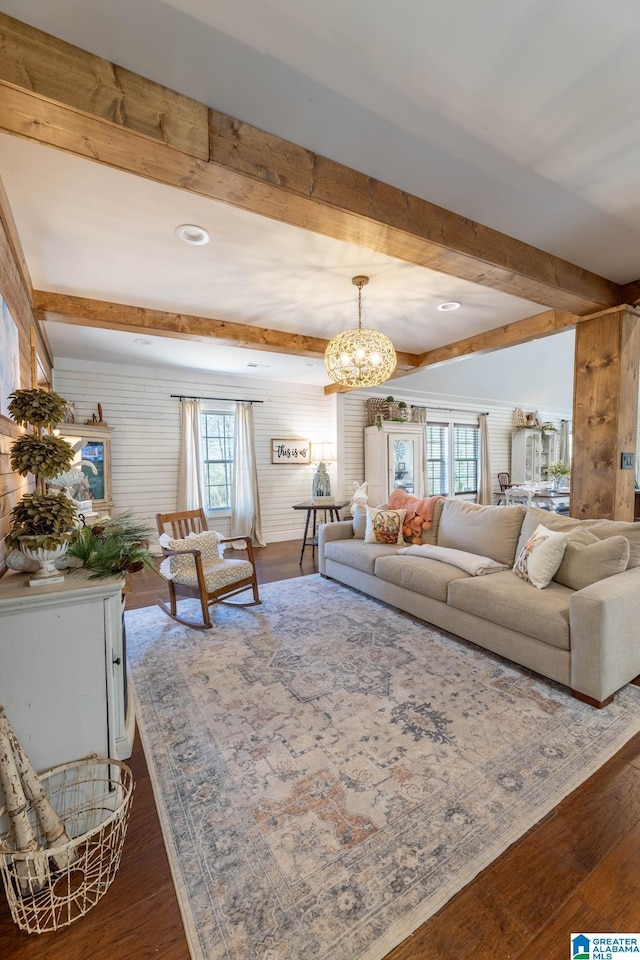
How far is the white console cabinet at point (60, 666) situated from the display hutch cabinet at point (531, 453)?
8716mm

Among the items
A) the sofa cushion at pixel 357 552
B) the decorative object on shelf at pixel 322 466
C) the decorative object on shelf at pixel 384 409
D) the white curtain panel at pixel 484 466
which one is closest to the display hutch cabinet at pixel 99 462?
the sofa cushion at pixel 357 552

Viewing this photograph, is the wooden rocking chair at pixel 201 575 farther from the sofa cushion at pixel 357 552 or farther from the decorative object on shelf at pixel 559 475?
the decorative object on shelf at pixel 559 475

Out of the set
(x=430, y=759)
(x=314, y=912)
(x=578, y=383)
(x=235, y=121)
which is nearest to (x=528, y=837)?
(x=430, y=759)

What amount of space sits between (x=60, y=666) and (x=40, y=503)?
22.3 inches

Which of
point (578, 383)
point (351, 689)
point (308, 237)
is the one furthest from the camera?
point (578, 383)

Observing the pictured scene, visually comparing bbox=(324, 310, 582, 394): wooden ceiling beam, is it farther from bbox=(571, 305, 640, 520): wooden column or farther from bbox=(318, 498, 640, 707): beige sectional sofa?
bbox=(318, 498, 640, 707): beige sectional sofa

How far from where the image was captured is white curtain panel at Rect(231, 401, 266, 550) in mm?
6035

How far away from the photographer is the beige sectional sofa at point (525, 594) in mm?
2033

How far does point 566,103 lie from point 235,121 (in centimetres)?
127

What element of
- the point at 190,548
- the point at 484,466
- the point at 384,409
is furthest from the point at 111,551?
the point at 484,466

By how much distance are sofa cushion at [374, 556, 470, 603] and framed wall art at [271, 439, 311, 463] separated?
3300 mm

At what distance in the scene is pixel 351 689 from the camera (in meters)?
2.26

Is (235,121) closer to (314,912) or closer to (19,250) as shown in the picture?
(19,250)

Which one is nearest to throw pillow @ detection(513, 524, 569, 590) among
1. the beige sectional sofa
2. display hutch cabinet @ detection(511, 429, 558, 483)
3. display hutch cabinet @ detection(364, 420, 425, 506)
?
the beige sectional sofa
